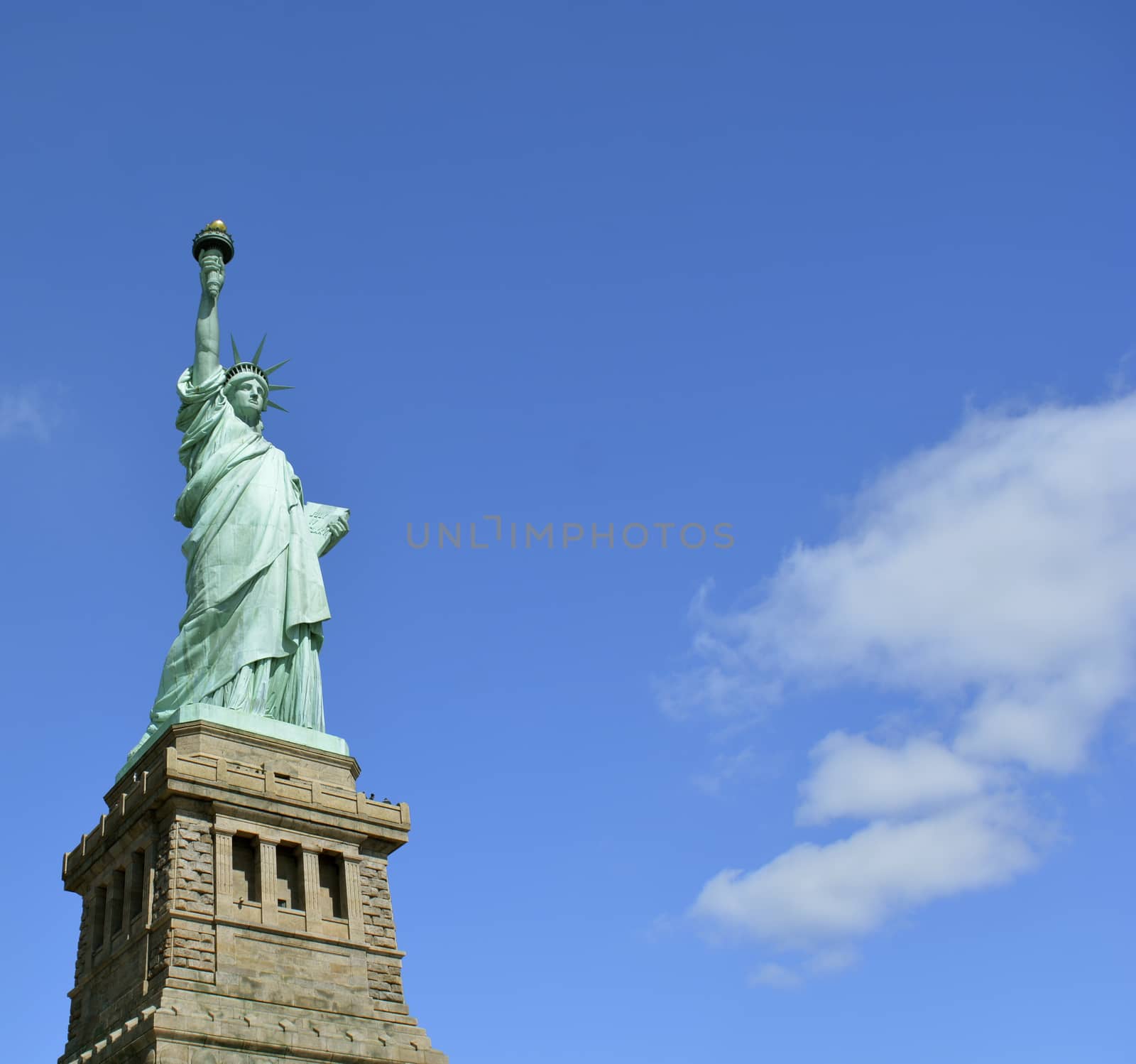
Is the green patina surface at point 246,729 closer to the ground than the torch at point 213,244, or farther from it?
closer to the ground

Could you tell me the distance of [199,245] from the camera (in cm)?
3716

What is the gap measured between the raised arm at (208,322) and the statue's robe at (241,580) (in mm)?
459

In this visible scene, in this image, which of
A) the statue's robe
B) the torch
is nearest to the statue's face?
the statue's robe

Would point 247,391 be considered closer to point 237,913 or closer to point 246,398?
point 246,398

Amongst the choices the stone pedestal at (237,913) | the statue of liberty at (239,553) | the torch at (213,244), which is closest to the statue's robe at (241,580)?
the statue of liberty at (239,553)

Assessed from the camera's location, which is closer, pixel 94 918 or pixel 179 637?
pixel 94 918

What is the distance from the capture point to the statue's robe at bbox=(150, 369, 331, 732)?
103 ft

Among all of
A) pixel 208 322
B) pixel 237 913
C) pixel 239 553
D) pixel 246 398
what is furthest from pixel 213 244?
pixel 237 913

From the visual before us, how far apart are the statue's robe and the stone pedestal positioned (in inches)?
63.5

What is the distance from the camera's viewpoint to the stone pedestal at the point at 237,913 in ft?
82.6

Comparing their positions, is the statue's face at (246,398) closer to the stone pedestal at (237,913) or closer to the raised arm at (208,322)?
the raised arm at (208,322)

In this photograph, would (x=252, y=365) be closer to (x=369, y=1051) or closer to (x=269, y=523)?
(x=269, y=523)

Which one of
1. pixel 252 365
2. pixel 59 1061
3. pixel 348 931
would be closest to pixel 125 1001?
pixel 59 1061

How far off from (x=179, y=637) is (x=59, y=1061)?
31.1ft
